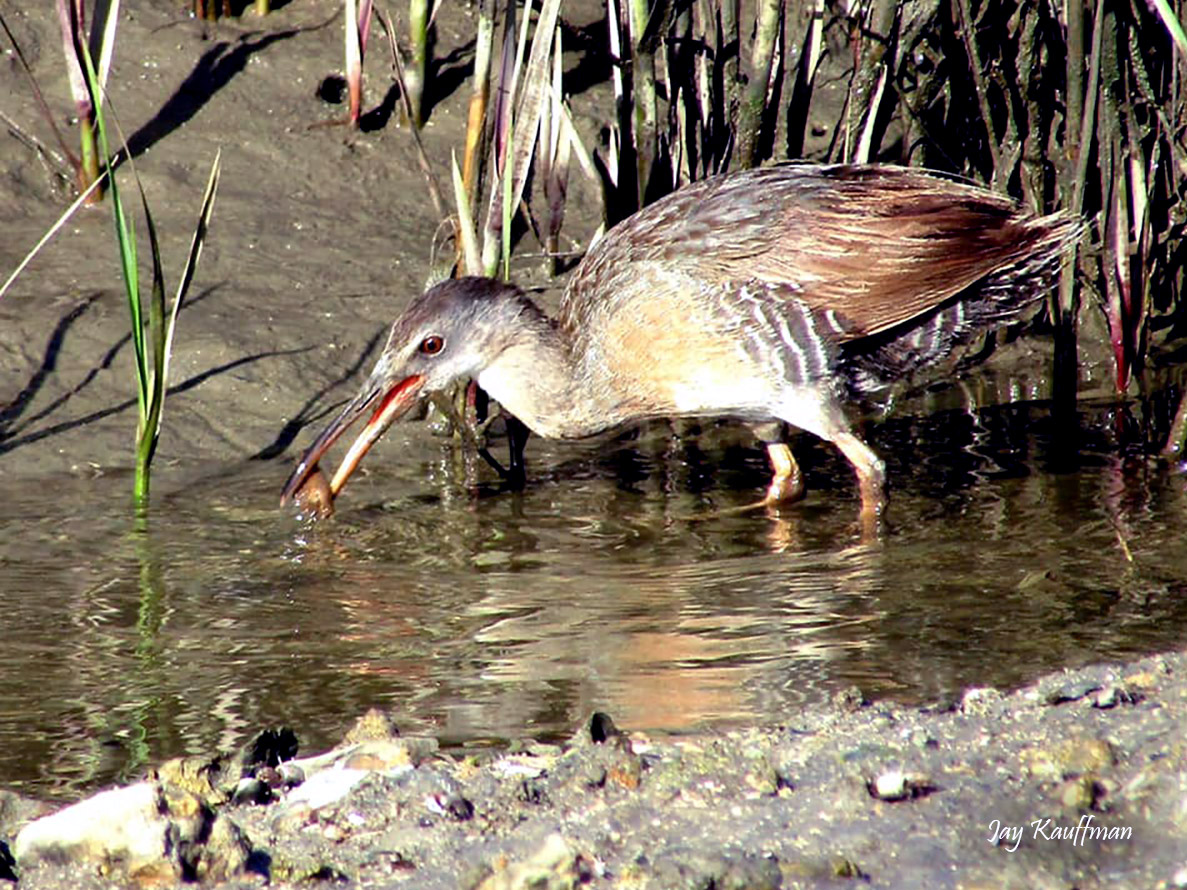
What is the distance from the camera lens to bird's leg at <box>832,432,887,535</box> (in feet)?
17.7

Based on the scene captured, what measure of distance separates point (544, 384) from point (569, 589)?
839mm

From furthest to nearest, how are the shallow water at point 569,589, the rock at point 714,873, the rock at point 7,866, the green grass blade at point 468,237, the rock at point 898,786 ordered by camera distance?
the green grass blade at point 468,237
the shallow water at point 569,589
the rock at point 898,786
the rock at point 7,866
the rock at point 714,873

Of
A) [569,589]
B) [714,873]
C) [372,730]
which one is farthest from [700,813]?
[569,589]

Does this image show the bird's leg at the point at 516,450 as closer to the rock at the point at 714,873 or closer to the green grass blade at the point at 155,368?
the green grass blade at the point at 155,368

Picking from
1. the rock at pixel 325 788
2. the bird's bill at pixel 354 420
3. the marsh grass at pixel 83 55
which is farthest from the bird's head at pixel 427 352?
the rock at pixel 325 788

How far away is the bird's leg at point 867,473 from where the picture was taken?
5391mm

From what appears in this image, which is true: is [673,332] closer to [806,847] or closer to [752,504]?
[752,504]

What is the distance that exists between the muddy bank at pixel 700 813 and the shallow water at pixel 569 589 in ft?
1.49

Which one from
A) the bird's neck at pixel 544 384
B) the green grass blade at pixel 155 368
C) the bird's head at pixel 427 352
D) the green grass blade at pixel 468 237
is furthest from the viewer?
the green grass blade at pixel 468 237

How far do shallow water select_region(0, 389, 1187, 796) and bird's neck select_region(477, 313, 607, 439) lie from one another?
0.30 meters

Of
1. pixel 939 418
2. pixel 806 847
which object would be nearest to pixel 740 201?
pixel 939 418

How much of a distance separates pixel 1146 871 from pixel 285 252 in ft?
15.2
